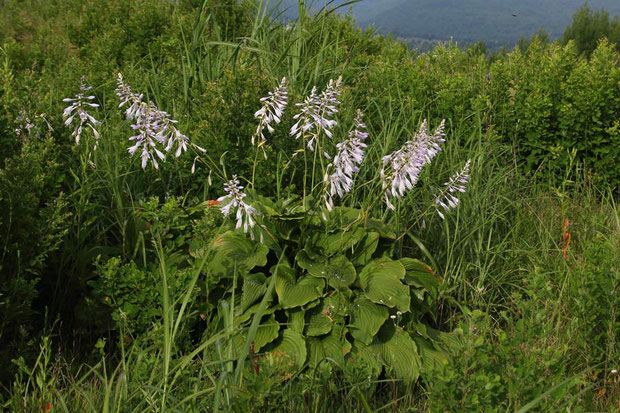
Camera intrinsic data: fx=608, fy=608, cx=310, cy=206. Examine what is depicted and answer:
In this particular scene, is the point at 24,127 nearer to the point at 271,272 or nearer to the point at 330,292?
the point at 271,272

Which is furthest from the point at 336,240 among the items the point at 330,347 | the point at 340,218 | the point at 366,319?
the point at 330,347

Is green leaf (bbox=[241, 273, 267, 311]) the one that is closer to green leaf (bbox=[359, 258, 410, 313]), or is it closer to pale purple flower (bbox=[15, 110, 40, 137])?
green leaf (bbox=[359, 258, 410, 313])

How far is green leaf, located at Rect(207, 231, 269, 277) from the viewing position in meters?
3.07

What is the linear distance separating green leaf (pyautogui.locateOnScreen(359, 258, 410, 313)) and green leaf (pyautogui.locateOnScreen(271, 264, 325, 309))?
9.5 inches

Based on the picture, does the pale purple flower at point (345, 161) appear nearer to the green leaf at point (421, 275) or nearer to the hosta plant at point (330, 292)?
the hosta plant at point (330, 292)

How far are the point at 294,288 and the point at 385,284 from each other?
0.45 metres

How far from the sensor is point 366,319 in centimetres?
296

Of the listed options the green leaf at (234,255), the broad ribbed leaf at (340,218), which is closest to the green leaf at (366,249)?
the broad ribbed leaf at (340,218)

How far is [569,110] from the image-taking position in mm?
5418

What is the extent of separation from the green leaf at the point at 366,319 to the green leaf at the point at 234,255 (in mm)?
523

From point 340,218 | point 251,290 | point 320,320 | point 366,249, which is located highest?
point 340,218

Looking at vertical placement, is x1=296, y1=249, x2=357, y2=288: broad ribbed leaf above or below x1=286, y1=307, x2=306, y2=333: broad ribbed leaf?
above

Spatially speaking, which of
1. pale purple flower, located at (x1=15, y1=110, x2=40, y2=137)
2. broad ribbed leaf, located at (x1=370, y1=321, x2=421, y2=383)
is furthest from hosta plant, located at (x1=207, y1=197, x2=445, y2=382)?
pale purple flower, located at (x1=15, y1=110, x2=40, y2=137)

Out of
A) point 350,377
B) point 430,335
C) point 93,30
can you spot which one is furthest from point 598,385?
point 93,30
